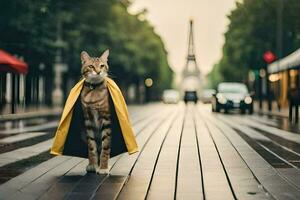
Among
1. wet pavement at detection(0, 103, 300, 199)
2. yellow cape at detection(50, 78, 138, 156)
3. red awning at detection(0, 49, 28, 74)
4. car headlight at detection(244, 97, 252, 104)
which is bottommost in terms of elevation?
wet pavement at detection(0, 103, 300, 199)

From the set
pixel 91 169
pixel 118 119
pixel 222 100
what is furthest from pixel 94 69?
pixel 222 100

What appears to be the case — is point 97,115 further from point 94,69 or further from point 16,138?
point 16,138

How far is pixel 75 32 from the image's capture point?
123 ft

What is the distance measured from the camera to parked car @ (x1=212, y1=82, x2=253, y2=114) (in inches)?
1237

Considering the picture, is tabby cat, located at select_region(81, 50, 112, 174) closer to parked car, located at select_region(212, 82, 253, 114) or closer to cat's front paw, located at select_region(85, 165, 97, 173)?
cat's front paw, located at select_region(85, 165, 97, 173)

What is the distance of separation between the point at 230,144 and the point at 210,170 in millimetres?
4078

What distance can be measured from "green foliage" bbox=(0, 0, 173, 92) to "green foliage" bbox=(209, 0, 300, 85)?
9.20 meters

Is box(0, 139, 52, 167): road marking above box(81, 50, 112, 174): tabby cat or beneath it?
beneath

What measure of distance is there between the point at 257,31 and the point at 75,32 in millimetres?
13968

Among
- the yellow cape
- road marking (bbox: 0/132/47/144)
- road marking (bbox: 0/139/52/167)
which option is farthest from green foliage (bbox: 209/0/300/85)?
the yellow cape

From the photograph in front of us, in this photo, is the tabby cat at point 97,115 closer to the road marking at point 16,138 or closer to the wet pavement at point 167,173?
the wet pavement at point 167,173

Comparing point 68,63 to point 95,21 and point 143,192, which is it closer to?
point 95,21

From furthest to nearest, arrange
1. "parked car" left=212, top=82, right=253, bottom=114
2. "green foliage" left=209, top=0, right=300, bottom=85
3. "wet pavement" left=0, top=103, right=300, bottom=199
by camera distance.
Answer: "green foliage" left=209, top=0, right=300, bottom=85 → "parked car" left=212, top=82, right=253, bottom=114 → "wet pavement" left=0, top=103, right=300, bottom=199

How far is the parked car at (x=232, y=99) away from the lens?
3142cm
